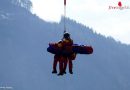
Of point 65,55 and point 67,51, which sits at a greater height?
point 67,51

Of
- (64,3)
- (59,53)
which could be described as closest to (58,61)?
(59,53)

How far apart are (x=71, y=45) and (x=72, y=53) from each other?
18.5 inches

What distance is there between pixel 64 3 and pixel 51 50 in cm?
337

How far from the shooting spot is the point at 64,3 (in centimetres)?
2948

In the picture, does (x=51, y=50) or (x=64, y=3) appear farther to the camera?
(x=51, y=50)

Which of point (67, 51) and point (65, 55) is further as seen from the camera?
point (65, 55)

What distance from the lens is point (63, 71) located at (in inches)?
1245

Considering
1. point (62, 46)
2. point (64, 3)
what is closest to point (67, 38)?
point (62, 46)

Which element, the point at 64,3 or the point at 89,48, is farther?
the point at 89,48

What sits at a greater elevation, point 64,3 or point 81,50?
point 64,3

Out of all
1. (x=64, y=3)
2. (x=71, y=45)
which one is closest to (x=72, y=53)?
(x=71, y=45)

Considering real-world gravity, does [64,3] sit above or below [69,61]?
above

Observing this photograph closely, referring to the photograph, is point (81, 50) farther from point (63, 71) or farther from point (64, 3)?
point (64, 3)

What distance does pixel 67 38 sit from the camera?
31.4 meters
